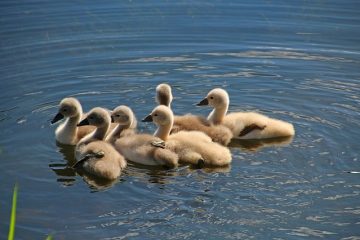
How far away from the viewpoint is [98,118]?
8.95 m

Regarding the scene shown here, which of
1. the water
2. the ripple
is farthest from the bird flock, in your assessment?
the ripple

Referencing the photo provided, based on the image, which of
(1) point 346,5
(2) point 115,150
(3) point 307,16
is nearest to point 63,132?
(2) point 115,150

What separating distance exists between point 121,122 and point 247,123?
1499 mm

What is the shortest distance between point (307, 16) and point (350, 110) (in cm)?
487

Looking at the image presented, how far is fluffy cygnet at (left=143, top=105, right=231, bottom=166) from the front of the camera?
838 centimetres

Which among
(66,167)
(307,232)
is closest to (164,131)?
(66,167)

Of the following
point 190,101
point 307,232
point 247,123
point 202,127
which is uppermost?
point 190,101

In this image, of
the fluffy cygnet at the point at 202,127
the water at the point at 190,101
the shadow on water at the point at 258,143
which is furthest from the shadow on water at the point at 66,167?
the shadow on water at the point at 258,143

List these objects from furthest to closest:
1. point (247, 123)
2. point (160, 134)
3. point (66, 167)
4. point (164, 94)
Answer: point (164, 94), point (247, 123), point (160, 134), point (66, 167)

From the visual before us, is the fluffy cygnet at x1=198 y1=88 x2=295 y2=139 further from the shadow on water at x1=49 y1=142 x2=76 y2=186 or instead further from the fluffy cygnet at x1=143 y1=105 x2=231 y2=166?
the shadow on water at x1=49 y1=142 x2=76 y2=186

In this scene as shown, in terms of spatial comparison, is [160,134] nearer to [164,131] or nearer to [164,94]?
[164,131]

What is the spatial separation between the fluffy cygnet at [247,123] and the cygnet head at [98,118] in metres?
1.33

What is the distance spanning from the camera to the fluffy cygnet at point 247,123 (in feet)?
30.2

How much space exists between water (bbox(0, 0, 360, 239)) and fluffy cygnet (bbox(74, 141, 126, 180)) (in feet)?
0.45
